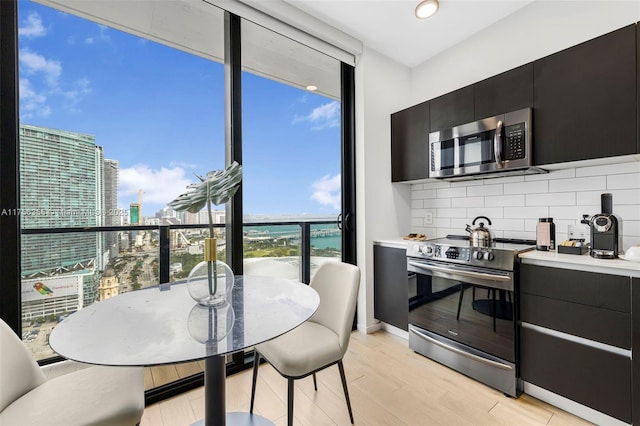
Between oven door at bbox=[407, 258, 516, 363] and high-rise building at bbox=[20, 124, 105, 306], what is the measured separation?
2439 millimetres

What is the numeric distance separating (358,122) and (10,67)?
2437mm

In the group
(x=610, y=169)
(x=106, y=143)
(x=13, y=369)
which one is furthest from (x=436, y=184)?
(x=13, y=369)

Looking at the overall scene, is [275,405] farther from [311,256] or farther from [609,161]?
[609,161]

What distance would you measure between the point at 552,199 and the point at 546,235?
41 cm

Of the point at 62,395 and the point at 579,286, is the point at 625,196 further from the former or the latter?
the point at 62,395

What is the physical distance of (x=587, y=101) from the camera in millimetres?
1735

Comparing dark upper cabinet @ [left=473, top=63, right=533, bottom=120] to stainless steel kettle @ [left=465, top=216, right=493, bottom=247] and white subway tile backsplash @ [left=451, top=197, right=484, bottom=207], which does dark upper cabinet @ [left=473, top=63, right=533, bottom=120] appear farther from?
stainless steel kettle @ [left=465, top=216, right=493, bottom=247]

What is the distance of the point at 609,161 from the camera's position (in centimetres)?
181

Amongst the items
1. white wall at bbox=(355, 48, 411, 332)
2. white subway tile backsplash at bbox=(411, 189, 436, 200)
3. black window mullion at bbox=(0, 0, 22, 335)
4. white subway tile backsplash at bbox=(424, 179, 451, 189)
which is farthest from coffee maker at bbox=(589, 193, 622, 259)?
black window mullion at bbox=(0, 0, 22, 335)

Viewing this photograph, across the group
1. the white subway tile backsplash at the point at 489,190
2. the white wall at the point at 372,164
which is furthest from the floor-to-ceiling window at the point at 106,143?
the white subway tile backsplash at the point at 489,190

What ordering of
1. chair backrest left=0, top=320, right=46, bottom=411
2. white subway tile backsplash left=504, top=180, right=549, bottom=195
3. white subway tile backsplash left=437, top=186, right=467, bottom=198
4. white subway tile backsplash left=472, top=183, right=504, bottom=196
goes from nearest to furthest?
1. chair backrest left=0, top=320, right=46, bottom=411
2. white subway tile backsplash left=504, top=180, right=549, bottom=195
3. white subway tile backsplash left=472, top=183, right=504, bottom=196
4. white subway tile backsplash left=437, top=186, right=467, bottom=198

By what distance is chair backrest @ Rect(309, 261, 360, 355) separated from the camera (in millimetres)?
1543

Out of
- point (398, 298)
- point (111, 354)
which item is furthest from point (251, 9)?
point (398, 298)

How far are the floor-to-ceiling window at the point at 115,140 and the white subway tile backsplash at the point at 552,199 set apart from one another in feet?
5.51
